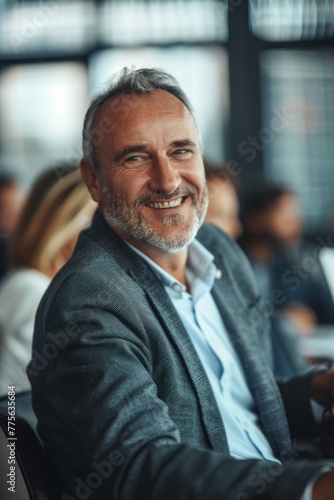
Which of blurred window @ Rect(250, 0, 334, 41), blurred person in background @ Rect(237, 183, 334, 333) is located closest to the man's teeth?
blurred person in background @ Rect(237, 183, 334, 333)

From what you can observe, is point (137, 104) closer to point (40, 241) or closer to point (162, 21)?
point (40, 241)

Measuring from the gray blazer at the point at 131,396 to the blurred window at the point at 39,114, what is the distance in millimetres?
3699

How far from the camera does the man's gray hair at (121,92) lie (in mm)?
1389

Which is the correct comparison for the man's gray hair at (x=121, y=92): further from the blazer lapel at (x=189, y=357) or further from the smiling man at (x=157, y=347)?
the blazer lapel at (x=189, y=357)

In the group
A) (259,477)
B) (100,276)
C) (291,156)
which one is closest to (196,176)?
(100,276)

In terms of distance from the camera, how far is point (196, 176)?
4.70 ft

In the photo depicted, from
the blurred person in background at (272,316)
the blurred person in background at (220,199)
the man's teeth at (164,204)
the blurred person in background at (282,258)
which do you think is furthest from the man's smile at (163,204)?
the blurred person in background at (282,258)

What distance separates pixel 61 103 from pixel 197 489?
4.31m

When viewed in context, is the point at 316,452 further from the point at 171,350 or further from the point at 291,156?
the point at 291,156

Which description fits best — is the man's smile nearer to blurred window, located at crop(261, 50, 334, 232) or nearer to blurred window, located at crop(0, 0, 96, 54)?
blurred window, located at crop(261, 50, 334, 232)

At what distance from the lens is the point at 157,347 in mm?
1271

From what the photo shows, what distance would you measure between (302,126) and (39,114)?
179 cm

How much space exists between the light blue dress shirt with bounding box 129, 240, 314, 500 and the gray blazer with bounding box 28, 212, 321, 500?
0.02 meters

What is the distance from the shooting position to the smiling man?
1054 millimetres
